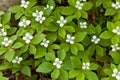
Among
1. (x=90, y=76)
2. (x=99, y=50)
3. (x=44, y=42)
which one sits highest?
(x=44, y=42)

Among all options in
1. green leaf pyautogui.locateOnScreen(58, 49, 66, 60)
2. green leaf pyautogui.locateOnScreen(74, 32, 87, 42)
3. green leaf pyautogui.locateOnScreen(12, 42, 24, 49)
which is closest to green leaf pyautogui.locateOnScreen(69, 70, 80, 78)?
green leaf pyautogui.locateOnScreen(58, 49, 66, 60)

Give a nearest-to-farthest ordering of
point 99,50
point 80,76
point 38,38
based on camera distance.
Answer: point 80,76, point 38,38, point 99,50

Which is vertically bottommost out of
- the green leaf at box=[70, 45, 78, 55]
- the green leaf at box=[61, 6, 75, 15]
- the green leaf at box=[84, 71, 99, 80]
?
the green leaf at box=[84, 71, 99, 80]

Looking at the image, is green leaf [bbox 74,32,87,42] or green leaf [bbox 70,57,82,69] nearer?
green leaf [bbox 70,57,82,69]

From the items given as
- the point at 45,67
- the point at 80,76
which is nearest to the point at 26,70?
the point at 45,67

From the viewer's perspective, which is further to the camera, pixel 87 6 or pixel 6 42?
pixel 87 6

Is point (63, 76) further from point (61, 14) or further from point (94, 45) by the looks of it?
point (61, 14)

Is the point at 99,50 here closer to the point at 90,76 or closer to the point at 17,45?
the point at 90,76

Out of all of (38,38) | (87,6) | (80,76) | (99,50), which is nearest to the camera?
(80,76)

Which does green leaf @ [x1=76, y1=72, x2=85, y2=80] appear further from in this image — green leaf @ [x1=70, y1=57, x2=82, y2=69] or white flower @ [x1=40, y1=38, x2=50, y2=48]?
white flower @ [x1=40, y1=38, x2=50, y2=48]

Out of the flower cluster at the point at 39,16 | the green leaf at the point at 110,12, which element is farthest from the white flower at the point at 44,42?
the green leaf at the point at 110,12

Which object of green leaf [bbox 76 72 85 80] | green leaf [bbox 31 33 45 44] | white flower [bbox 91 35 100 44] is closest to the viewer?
green leaf [bbox 76 72 85 80]

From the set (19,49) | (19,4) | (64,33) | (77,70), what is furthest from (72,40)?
(19,4)
